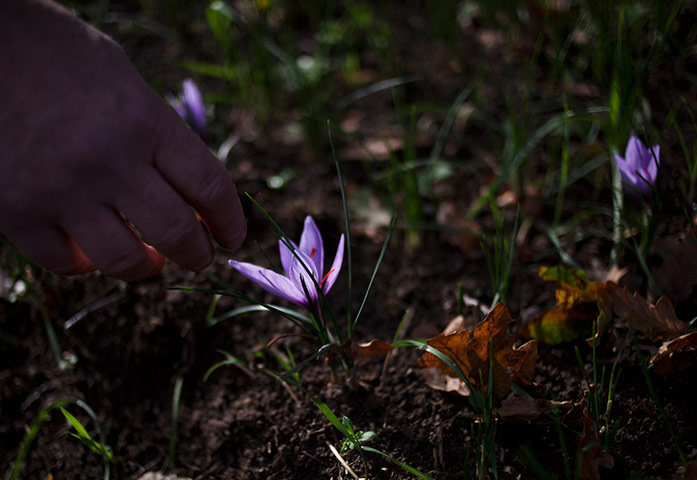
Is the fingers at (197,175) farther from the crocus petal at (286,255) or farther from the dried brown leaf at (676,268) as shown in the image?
the dried brown leaf at (676,268)

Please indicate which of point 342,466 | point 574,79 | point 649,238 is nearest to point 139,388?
point 342,466

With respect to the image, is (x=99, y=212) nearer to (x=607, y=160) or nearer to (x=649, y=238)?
(x=649, y=238)

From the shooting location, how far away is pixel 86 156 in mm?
775

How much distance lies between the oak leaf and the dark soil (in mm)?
100

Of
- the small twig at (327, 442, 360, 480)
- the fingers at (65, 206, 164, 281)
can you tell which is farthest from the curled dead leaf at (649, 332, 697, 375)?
the fingers at (65, 206, 164, 281)

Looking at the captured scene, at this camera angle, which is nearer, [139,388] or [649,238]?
[649,238]

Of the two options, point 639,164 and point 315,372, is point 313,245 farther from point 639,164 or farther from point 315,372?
point 639,164

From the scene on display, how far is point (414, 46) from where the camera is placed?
2570 millimetres

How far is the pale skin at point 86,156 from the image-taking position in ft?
2.48

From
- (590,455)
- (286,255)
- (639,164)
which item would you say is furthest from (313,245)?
(639,164)

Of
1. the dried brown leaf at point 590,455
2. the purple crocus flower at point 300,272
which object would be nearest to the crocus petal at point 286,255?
the purple crocus flower at point 300,272

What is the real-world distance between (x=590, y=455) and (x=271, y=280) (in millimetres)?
694

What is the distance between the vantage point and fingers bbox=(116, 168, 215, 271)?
0.84m

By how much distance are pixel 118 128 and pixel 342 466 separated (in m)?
0.81
